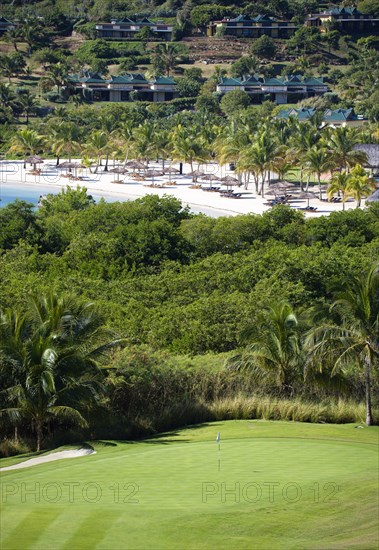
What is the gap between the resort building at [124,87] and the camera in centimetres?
10794

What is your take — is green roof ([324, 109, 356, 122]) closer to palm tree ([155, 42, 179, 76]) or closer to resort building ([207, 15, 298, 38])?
palm tree ([155, 42, 179, 76])

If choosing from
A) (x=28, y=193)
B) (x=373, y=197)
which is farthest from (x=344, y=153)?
(x=28, y=193)

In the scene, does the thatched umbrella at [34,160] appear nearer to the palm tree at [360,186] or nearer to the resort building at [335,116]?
the resort building at [335,116]

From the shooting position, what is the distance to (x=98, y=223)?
41.8 meters

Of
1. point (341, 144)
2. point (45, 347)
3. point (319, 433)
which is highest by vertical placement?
point (341, 144)

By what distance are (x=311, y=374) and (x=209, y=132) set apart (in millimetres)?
59156

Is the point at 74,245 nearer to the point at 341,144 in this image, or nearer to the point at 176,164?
the point at 341,144

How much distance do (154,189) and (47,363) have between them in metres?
49.3

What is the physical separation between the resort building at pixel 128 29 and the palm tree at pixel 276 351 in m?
115

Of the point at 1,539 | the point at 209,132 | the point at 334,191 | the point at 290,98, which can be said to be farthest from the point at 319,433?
the point at 290,98

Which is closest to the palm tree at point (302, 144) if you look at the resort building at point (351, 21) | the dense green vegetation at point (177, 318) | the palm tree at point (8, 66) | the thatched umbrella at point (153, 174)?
the thatched umbrella at point (153, 174)

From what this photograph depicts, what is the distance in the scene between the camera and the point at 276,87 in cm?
11112

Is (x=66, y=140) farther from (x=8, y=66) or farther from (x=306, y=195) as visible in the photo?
(x=8, y=66)

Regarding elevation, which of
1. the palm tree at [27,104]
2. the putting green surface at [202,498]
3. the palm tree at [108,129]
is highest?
the palm tree at [27,104]
